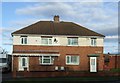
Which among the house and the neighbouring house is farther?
the neighbouring house

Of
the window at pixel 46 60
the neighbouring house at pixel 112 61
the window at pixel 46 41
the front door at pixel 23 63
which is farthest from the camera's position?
the neighbouring house at pixel 112 61

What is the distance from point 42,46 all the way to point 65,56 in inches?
147

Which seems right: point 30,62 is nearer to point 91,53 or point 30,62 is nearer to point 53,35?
point 53,35

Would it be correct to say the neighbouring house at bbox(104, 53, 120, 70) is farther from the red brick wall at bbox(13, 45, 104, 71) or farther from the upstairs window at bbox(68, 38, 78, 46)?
the upstairs window at bbox(68, 38, 78, 46)

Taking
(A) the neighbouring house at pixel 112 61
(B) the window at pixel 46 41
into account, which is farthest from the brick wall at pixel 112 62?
(B) the window at pixel 46 41

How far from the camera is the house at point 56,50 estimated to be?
44.6 m

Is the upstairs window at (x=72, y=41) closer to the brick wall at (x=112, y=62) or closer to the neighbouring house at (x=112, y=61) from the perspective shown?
the neighbouring house at (x=112, y=61)

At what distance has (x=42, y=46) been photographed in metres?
46.2

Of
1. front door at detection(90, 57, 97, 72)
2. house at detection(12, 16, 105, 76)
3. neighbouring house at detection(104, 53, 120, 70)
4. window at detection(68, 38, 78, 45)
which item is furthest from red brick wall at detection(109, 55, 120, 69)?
window at detection(68, 38, 78, 45)

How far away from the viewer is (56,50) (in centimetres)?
4631

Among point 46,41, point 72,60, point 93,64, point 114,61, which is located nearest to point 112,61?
point 114,61

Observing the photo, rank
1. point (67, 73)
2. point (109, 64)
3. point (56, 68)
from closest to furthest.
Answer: point (67, 73) → point (56, 68) → point (109, 64)

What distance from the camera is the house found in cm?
4459

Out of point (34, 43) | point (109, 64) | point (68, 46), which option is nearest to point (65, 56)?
point (68, 46)
